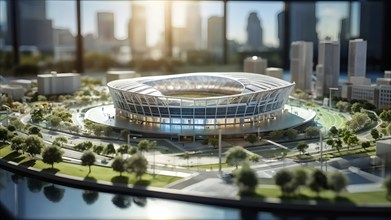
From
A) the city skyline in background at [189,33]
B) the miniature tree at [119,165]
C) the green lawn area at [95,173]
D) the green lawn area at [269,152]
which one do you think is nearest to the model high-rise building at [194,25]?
the city skyline in background at [189,33]

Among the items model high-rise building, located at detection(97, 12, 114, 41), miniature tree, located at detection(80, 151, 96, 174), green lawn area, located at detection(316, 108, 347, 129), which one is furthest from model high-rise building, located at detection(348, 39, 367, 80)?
model high-rise building, located at detection(97, 12, 114, 41)

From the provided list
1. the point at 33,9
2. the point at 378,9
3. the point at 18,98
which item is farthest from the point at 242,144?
the point at 33,9

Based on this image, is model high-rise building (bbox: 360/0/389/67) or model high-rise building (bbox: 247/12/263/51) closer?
model high-rise building (bbox: 360/0/389/67)

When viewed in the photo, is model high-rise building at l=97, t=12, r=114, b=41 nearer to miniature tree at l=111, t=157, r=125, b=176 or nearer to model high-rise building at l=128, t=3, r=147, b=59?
model high-rise building at l=128, t=3, r=147, b=59

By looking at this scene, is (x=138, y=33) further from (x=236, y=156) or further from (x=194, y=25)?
(x=236, y=156)

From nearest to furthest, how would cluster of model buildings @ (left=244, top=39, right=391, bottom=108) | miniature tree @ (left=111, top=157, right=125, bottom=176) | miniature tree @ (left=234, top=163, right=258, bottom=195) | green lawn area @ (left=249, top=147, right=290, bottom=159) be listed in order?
miniature tree @ (left=234, top=163, right=258, bottom=195), miniature tree @ (left=111, top=157, right=125, bottom=176), green lawn area @ (left=249, top=147, right=290, bottom=159), cluster of model buildings @ (left=244, top=39, right=391, bottom=108)

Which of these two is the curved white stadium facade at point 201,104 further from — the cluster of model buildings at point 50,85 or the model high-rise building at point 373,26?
the model high-rise building at point 373,26

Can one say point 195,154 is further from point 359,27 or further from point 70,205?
point 359,27
